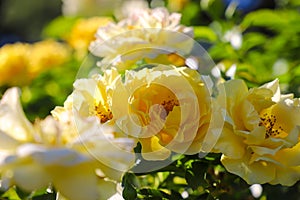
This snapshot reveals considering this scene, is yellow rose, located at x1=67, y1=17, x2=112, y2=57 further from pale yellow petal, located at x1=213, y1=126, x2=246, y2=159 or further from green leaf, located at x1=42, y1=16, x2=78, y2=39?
pale yellow petal, located at x1=213, y1=126, x2=246, y2=159

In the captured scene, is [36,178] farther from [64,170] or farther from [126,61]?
[126,61]

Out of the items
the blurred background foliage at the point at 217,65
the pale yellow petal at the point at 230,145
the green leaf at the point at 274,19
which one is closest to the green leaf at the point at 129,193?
the blurred background foliage at the point at 217,65

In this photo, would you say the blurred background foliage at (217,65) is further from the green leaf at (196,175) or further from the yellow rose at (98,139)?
the yellow rose at (98,139)

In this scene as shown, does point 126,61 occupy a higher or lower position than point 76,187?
lower

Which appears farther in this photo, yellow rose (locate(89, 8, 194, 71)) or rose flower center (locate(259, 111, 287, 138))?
yellow rose (locate(89, 8, 194, 71))

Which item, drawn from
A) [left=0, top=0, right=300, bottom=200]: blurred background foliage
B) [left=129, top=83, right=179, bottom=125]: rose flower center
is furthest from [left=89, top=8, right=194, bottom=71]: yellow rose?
[left=129, top=83, right=179, bottom=125]: rose flower center

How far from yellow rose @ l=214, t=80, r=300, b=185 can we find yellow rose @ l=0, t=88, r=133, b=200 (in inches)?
7.0

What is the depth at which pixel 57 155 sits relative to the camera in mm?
617

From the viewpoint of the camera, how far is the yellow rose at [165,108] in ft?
2.70

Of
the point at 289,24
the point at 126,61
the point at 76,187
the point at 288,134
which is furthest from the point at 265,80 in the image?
the point at 76,187

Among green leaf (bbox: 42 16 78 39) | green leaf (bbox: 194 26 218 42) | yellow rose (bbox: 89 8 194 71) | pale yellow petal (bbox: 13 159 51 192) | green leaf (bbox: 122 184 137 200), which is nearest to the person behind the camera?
pale yellow petal (bbox: 13 159 51 192)

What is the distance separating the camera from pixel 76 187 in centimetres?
66

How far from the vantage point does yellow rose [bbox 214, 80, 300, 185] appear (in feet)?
2.69

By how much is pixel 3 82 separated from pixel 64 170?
3.72ft
